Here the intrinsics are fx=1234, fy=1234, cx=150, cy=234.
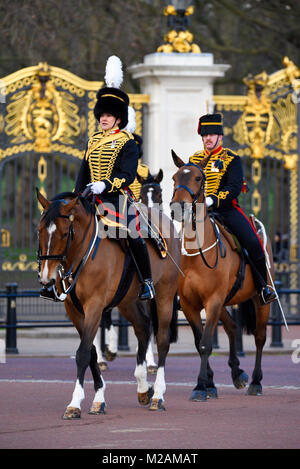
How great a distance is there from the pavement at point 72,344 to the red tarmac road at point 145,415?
6.96ft

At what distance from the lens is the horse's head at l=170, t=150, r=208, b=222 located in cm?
1155

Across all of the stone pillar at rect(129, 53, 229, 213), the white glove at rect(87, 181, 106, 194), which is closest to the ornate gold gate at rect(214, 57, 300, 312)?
the stone pillar at rect(129, 53, 229, 213)

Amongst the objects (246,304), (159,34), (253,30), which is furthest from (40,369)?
(253,30)

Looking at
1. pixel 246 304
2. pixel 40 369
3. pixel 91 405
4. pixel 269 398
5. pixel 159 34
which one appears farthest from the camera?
pixel 159 34

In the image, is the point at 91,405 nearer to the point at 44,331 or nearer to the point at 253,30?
the point at 44,331

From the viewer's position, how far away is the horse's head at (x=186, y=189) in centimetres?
1155

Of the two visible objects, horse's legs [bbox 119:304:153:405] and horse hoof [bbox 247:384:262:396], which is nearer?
horse's legs [bbox 119:304:153:405]

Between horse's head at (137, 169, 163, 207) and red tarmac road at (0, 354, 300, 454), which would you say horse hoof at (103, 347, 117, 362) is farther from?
horse's head at (137, 169, 163, 207)

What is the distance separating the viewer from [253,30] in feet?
93.4

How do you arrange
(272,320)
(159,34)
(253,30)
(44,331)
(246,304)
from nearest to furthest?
(246,304), (272,320), (44,331), (159,34), (253,30)

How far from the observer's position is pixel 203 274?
39.7 ft

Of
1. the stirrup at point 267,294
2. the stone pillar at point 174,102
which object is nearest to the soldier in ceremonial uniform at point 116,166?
the stirrup at point 267,294

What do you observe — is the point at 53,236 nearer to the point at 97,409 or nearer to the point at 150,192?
the point at 97,409

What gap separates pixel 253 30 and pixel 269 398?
1781cm
